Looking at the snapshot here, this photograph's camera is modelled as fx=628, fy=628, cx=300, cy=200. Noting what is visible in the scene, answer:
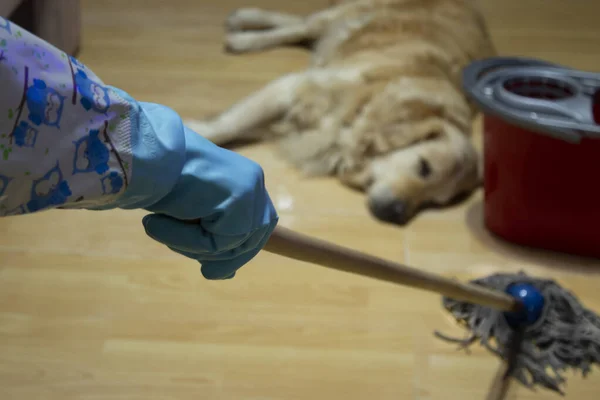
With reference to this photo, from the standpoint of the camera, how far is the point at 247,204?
0.67 m

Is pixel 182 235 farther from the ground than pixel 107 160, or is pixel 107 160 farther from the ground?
pixel 107 160

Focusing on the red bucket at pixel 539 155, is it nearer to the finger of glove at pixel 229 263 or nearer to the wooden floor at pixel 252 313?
the wooden floor at pixel 252 313

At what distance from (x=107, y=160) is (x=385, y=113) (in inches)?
53.7

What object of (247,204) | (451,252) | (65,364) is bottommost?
(451,252)

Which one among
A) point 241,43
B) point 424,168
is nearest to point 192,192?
point 424,168

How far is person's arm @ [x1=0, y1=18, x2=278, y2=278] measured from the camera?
0.47 meters

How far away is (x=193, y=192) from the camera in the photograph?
631 millimetres

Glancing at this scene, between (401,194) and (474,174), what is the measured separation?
0.29 meters

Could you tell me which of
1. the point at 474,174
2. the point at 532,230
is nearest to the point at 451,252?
the point at 532,230

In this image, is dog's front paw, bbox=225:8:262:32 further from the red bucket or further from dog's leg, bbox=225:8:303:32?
the red bucket

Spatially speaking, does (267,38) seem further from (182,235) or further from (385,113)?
(182,235)

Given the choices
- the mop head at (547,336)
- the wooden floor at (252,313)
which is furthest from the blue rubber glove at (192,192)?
the mop head at (547,336)

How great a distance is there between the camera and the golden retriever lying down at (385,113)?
5.76 ft

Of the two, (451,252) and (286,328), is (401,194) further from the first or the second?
(286,328)
